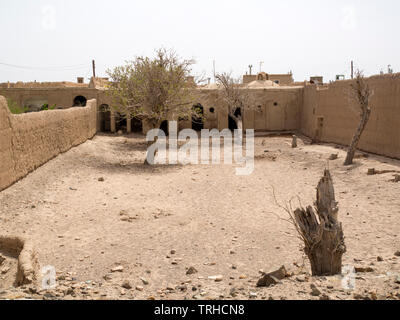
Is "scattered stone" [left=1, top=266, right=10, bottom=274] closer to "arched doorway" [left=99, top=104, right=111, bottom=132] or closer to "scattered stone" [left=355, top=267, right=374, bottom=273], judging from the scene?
"scattered stone" [left=355, top=267, right=374, bottom=273]

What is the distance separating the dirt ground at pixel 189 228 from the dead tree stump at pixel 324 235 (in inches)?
11.6

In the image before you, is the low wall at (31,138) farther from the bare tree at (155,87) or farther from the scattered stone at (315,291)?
the scattered stone at (315,291)

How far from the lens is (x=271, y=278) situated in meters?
5.13

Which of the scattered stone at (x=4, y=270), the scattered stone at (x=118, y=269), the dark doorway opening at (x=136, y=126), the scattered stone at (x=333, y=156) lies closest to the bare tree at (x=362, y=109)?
the scattered stone at (x=333, y=156)

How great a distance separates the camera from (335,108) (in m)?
20.4

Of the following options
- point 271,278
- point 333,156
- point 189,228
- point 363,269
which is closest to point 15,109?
point 189,228

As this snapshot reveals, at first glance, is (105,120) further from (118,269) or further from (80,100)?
(118,269)

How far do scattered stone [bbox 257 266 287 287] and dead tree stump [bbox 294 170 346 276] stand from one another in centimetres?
44

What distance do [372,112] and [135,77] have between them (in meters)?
9.77

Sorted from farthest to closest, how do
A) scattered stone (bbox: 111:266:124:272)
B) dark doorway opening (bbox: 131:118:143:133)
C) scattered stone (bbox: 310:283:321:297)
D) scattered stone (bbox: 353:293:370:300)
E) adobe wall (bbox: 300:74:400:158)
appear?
dark doorway opening (bbox: 131:118:143:133) < adobe wall (bbox: 300:74:400:158) < scattered stone (bbox: 111:266:124:272) < scattered stone (bbox: 310:283:321:297) < scattered stone (bbox: 353:293:370:300)

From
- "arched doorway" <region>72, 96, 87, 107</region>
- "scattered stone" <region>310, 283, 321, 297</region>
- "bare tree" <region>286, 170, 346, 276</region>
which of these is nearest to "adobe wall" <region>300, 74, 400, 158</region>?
"bare tree" <region>286, 170, 346, 276</region>

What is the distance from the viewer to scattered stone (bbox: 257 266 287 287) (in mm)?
5098

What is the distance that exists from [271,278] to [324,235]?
2.95 feet
